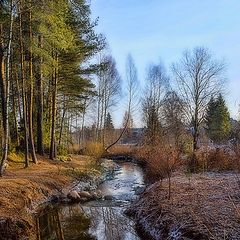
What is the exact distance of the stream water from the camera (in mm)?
8672

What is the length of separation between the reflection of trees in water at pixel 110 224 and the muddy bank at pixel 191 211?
33 cm

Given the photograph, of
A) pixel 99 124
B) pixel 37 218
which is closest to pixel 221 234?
pixel 37 218

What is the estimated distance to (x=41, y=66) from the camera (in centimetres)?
1633

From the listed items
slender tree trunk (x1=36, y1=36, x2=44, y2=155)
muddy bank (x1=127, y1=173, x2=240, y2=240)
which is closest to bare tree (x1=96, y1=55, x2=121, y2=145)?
slender tree trunk (x1=36, y1=36, x2=44, y2=155)

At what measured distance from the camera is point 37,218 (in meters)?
10.3

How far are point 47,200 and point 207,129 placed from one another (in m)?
40.4

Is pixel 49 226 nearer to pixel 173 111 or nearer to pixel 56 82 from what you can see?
pixel 56 82

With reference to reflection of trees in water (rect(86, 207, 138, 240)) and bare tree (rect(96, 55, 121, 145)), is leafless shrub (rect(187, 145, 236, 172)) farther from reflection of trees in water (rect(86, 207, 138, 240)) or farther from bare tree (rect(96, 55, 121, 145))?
bare tree (rect(96, 55, 121, 145))

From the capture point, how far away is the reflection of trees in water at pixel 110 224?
8664 mm

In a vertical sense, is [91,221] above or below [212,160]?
below

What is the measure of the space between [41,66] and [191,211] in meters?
10.8

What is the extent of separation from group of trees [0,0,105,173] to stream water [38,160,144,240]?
3.69m

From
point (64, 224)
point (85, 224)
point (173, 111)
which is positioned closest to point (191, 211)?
point (85, 224)

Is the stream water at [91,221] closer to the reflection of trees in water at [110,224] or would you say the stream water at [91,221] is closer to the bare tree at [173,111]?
the reflection of trees in water at [110,224]
